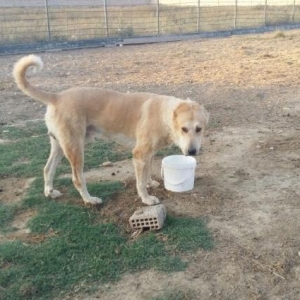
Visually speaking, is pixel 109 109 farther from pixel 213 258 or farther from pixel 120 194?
pixel 213 258

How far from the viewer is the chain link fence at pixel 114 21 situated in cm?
1627

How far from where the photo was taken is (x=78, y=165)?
15.1 ft

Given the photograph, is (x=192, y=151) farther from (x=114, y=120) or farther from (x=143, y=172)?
(x=114, y=120)

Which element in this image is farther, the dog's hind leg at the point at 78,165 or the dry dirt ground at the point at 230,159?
the dog's hind leg at the point at 78,165

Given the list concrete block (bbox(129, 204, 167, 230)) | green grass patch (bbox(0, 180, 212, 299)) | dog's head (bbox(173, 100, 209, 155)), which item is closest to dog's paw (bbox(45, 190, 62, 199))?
green grass patch (bbox(0, 180, 212, 299))

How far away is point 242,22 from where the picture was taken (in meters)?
22.8

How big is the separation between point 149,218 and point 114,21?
54.3 ft

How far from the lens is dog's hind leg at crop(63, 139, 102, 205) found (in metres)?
4.55

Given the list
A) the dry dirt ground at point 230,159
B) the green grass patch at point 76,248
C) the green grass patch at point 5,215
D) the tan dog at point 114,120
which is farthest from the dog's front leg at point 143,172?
the green grass patch at point 5,215

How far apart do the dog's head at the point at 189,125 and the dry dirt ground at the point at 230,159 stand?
0.65m

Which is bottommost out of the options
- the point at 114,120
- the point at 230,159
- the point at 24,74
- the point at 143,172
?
the point at 230,159

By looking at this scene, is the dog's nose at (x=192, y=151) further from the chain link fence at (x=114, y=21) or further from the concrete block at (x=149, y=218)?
the chain link fence at (x=114, y=21)

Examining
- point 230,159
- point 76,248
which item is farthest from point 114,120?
point 230,159

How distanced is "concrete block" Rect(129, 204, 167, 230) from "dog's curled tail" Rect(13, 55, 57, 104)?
1404 mm
